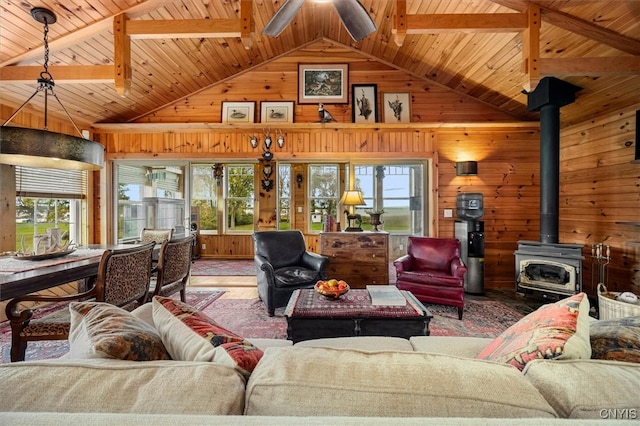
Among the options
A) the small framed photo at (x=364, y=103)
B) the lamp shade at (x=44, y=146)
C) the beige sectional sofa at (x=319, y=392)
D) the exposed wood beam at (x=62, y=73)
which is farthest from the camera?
the small framed photo at (x=364, y=103)

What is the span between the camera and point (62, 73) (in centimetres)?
316

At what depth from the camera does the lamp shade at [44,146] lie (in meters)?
1.89

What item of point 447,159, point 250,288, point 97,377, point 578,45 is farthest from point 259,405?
point 447,159

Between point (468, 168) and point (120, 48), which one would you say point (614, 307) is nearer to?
point (468, 168)

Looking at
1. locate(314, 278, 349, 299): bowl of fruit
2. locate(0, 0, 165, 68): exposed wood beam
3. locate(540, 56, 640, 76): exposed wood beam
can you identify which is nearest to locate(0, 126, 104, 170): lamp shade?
locate(0, 0, 165, 68): exposed wood beam

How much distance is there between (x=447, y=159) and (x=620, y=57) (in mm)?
2198

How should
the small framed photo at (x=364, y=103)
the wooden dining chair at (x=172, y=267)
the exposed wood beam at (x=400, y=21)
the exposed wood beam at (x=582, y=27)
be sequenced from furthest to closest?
the small framed photo at (x=364, y=103) → the exposed wood beam at (x=582, y=27) → the exposed wood beam at (x=400, y=21) → the wooden dining chair at (x=172, y=267)

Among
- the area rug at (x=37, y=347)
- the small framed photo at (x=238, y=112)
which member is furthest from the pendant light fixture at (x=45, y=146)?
the small framed photo at (x=238, y=112)

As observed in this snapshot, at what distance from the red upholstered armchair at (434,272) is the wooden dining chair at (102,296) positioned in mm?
2679

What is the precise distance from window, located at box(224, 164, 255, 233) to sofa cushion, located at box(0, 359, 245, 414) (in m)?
6.82

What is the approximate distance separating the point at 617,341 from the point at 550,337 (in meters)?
0.28

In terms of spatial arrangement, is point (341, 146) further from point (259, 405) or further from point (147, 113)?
point (259, 405)

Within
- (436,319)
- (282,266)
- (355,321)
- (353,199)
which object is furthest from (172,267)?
(436,319)

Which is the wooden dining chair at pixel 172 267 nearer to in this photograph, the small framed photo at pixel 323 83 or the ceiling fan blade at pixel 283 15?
the ceiling fan blade at pixel 283 15
